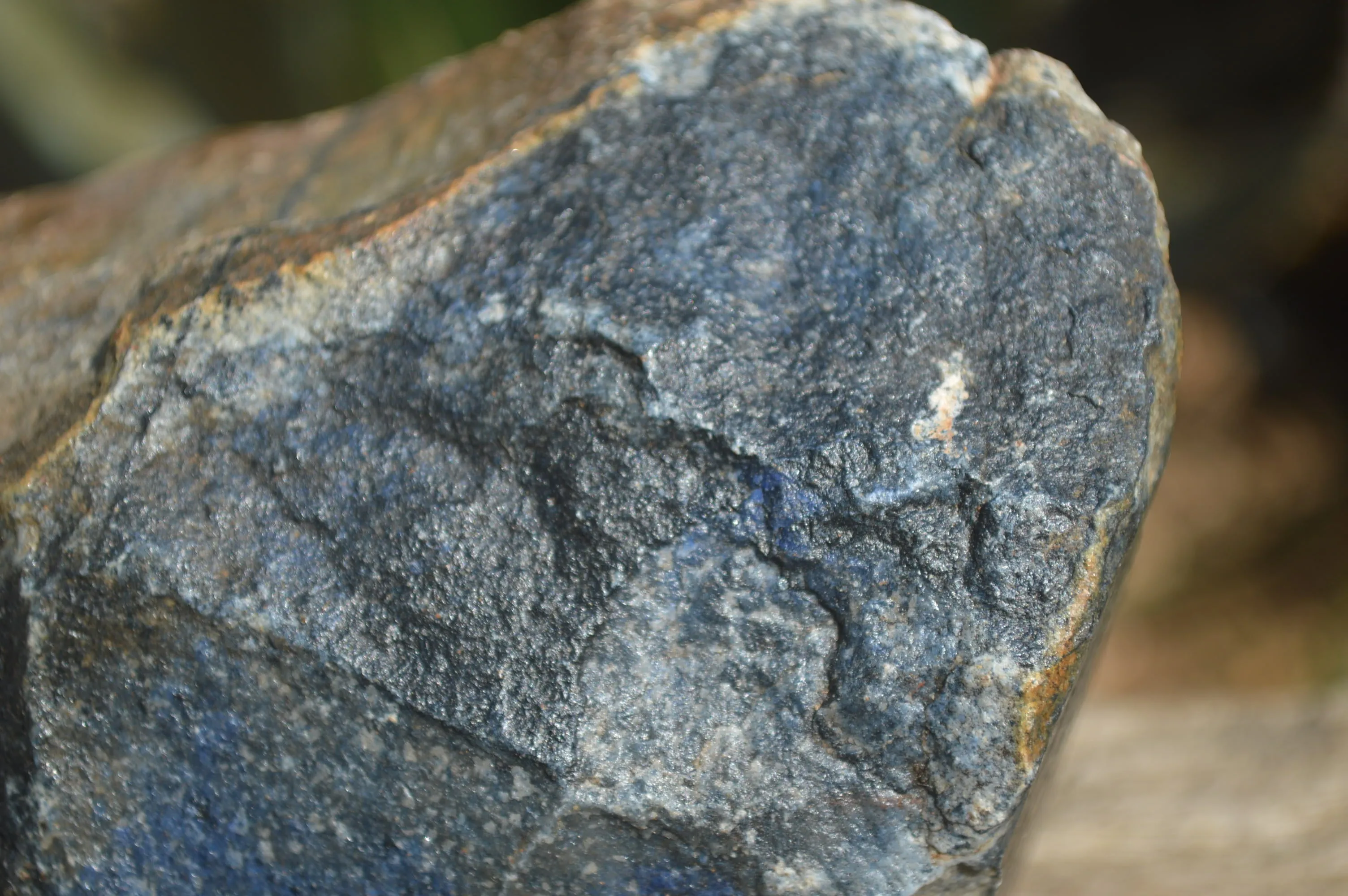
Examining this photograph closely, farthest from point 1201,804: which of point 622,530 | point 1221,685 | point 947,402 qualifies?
point 622,530

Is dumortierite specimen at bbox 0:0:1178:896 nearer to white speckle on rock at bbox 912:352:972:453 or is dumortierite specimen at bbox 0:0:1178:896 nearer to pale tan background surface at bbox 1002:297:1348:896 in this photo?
white speckle on rock at bbox 912:352:972:453

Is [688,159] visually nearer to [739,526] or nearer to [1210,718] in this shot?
[739,526]

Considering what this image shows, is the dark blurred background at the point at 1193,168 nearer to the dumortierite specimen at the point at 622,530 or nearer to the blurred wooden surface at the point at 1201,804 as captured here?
the blurred wooden surface at the point at 1201,804

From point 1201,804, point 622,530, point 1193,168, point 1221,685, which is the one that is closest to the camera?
point 622,530

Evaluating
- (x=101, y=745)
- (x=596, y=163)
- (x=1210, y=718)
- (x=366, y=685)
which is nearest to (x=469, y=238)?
(x=596, y=163)

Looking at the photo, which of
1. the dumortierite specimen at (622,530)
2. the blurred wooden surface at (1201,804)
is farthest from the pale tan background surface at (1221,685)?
the dumortierite specimen at (622,530)

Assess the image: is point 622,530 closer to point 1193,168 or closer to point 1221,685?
point 1221,685
